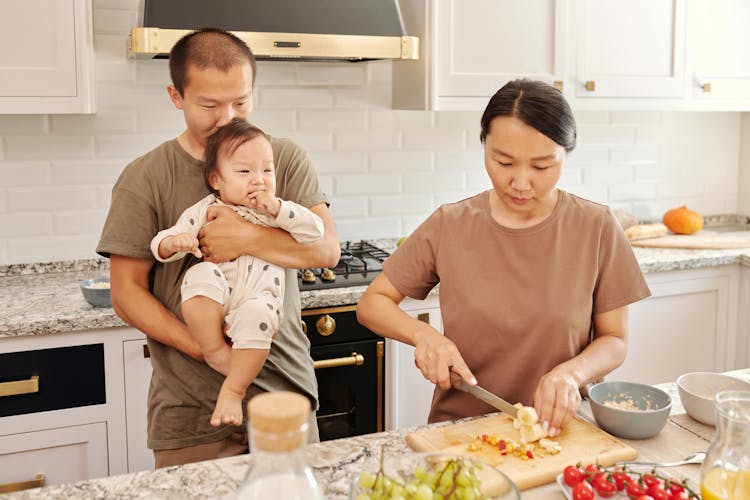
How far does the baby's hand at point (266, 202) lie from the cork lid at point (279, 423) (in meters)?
1.04

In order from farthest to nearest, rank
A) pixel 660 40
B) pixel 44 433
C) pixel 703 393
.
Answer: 1. pixel 660 40
2. pixel 44 433
3. pixel 703 393

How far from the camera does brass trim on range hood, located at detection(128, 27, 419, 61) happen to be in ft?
8.42

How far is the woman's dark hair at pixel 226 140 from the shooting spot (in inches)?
71.0

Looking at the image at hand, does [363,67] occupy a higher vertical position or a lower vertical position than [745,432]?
higher

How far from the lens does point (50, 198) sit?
9.86ft

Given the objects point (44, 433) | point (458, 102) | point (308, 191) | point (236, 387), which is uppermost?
point (458, 102)

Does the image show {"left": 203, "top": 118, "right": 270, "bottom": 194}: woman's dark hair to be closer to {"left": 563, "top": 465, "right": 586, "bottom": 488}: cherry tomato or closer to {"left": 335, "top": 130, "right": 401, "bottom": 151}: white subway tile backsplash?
{"left": 563, "top": 465, "right": 586, "bottom": 488}: cherry tomato

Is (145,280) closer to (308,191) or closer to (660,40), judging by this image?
(308,191)

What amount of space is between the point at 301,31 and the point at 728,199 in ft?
8.37

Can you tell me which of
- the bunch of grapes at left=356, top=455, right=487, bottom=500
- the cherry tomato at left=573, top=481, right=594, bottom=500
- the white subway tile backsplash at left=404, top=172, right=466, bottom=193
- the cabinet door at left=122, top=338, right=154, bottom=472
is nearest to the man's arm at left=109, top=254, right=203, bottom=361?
the cabinet door at left=122, top=338, right=154, bottom=472

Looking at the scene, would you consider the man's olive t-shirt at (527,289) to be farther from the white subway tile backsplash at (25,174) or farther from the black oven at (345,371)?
the white subway tile backsplash at (25,174)

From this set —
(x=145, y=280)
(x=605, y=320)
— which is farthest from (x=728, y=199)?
(x=145, y=280)

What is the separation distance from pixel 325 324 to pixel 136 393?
0.64m

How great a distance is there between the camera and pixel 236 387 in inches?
69.3
